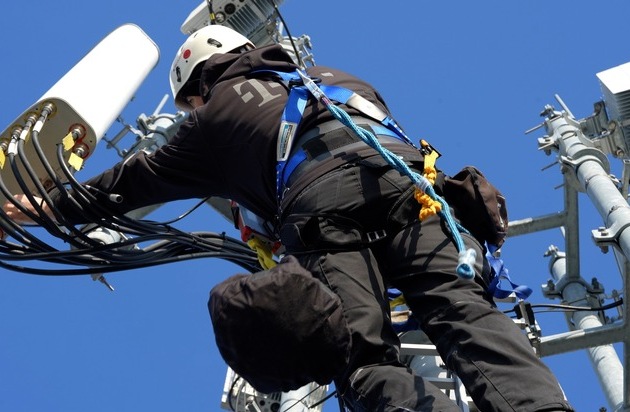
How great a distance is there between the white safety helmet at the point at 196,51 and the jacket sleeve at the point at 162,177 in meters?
0.70

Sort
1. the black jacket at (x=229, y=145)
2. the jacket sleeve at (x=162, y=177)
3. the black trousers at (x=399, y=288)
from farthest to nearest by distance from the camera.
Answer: the jacket sleeve at (x=162, y=177), the black jacket at (x=229, y=145), the black trousers at (x=399, y=288)

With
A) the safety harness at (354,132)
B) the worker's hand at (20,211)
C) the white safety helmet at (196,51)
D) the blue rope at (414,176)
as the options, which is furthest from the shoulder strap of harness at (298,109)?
the worker's hand at (20,211)

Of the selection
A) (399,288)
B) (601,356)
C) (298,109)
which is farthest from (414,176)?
(601,356)

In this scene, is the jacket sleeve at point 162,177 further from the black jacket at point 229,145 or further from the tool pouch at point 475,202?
the tool pouch at point 475,202

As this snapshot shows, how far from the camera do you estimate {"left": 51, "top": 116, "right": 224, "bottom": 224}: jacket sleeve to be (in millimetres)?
5367

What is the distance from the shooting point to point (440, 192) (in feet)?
16.0

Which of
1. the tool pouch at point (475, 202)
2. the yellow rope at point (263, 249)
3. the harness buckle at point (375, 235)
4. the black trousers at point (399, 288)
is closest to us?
the black trousers at point (399, 288)

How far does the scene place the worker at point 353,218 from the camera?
4.09 meters

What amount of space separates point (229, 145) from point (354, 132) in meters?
0.62

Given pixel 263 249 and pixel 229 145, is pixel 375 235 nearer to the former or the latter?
pixel 229 145

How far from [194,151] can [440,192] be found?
124 centimetres

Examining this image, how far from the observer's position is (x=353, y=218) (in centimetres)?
468

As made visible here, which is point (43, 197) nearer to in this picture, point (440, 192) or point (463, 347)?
point (440, 192)

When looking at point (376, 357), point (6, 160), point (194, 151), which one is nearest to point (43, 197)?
point (6, 160)
